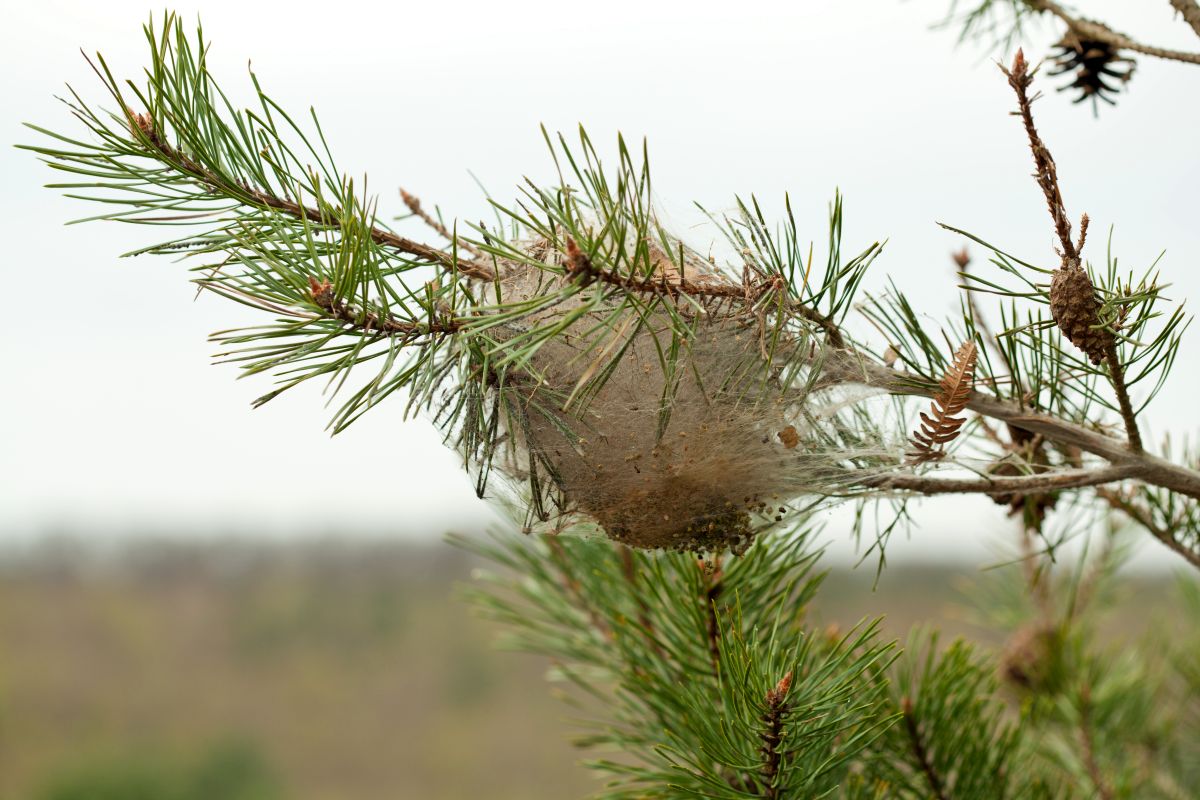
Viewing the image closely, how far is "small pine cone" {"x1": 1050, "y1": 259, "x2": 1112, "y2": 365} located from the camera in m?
0.38

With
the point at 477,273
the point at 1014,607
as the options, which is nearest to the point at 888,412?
the point at 477,273

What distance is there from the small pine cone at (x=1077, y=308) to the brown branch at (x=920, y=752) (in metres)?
0.27

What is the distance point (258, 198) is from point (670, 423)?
0.67ft

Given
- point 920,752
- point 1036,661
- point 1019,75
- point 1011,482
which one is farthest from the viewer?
point 1036,661

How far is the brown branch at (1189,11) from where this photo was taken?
0.47m

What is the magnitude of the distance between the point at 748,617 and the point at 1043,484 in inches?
8.3

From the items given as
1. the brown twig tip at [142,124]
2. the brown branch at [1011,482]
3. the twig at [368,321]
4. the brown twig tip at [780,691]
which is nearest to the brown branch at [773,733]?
the brown twig tip at [780,691]

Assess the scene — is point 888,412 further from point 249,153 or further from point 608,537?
point 249,153

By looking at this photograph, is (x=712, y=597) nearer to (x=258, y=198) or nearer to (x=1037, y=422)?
(x=1037, y=422)

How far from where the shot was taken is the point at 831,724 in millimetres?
467

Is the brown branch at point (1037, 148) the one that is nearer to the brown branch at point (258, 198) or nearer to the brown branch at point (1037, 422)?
the brown branch at point (1037, 422)

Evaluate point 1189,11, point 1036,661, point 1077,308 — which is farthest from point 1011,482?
point 1036,661

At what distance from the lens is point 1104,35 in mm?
559

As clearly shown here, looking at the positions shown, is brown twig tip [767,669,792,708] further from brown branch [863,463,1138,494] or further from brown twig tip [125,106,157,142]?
brown twig tip [125,106,157,142]
